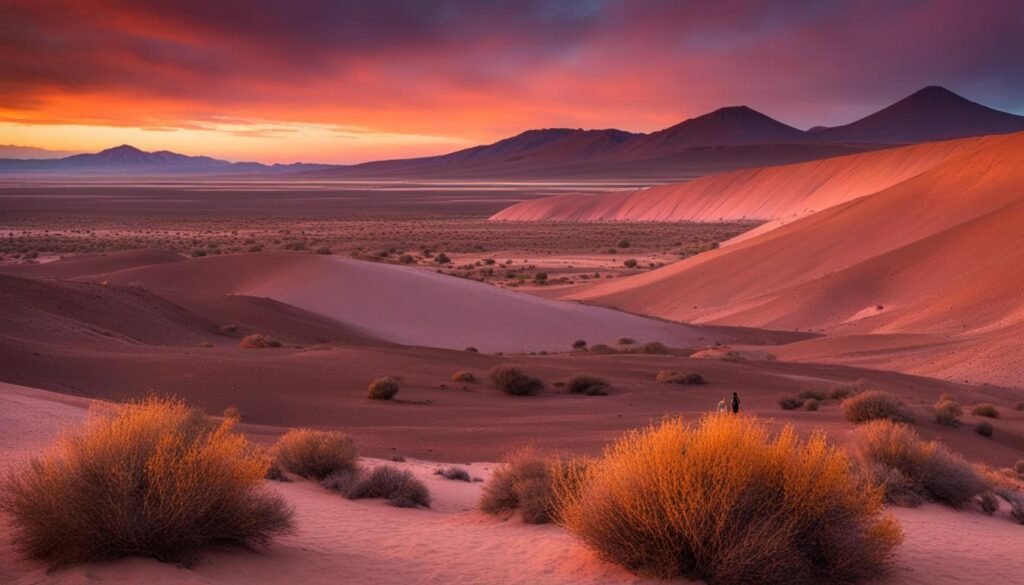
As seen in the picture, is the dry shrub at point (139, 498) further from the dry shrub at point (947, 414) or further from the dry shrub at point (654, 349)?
the dry shrub at point (654, 349)

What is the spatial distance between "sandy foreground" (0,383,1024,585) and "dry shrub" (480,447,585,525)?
230 millimetres

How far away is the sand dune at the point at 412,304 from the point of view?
3678cm

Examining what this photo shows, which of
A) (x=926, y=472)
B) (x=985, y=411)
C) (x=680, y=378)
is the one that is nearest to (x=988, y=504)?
(x=926, y=472)

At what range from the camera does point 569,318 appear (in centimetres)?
3856

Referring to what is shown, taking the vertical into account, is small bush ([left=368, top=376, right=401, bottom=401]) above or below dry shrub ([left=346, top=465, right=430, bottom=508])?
below

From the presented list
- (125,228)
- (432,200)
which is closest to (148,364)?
(125,228)

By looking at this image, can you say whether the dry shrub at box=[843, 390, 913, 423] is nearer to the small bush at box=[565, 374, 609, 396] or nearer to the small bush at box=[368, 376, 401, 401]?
the small bush at box=[565, 374, 609, 396]

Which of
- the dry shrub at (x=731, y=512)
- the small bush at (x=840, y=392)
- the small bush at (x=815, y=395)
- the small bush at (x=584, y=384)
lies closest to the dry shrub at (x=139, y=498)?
the dry shrub at (x=731, y=512)

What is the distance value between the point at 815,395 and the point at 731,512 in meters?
14.8

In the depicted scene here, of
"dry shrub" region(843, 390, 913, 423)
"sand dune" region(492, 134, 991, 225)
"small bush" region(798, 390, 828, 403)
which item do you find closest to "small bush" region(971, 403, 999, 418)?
"small bush" region(798, 390, 828, 403)

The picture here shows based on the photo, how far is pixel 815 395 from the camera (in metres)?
21.8

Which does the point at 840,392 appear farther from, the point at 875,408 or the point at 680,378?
the point at 875,408

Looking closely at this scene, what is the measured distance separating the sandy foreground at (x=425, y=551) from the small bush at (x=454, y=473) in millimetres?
858

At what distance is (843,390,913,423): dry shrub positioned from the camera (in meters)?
18.0
